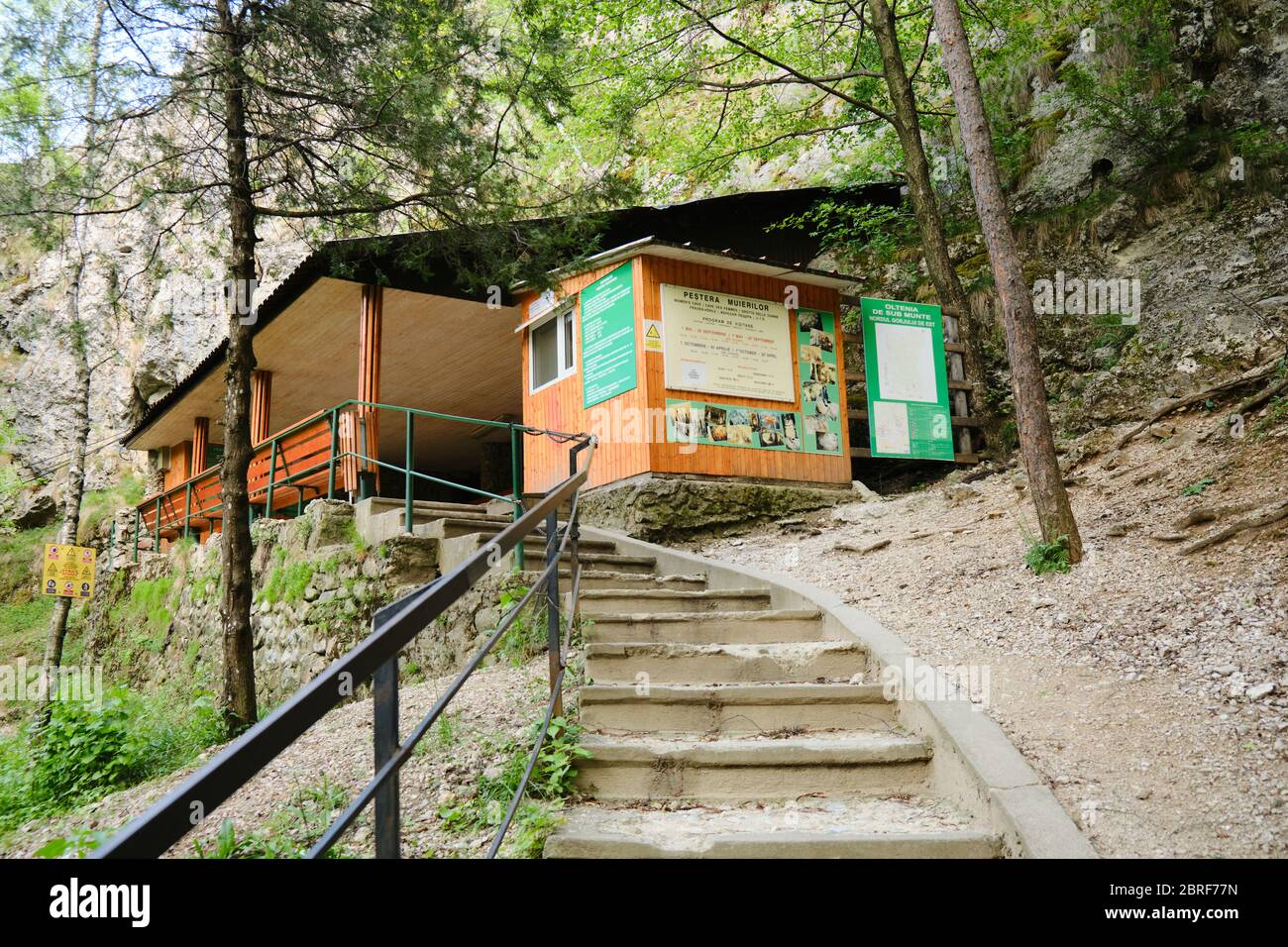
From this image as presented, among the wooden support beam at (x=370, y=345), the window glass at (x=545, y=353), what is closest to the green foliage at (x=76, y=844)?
the wooden support beam at (x=370, y=345)

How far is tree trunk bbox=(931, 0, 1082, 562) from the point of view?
5.63m

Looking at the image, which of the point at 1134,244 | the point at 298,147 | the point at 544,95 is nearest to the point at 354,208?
the point at 298,147

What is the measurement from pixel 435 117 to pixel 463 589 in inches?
241

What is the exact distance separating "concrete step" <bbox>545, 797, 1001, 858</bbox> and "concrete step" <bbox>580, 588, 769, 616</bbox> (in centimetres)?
261

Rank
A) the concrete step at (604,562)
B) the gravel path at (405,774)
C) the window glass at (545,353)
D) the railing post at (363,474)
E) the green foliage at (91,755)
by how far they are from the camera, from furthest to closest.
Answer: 1. the window glass at (545,353)
2. the railing post at (363,474)
3. the concrete step at (604,562)
4. the green foliage at (91,755)
5. the gravel path at (405,774)

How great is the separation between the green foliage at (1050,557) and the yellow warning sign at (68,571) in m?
10.3

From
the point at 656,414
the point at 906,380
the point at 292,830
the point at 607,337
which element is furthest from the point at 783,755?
the point at 906,380

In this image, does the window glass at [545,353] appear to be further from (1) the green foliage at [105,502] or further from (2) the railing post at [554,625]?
(1) the green foliage at [105,502]

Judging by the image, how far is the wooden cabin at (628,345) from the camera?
9.52m

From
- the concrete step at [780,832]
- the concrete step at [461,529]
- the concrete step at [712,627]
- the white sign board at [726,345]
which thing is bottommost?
the concrete step at [780,832]

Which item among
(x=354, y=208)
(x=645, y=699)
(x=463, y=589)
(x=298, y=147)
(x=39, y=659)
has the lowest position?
(x=39, y=659)

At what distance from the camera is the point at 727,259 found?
998 cm

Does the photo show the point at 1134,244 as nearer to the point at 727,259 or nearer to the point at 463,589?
the point at 727,259

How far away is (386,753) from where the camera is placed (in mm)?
1882
